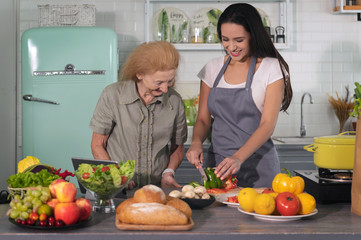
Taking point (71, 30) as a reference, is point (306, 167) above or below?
below

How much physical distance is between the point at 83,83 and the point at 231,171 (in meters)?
2.59

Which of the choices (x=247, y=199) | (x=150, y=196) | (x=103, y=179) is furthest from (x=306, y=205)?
(x=103, y=179)

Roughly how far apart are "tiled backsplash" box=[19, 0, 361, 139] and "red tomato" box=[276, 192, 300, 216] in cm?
350

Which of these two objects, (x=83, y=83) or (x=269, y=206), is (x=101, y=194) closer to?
(x=269, y=206)

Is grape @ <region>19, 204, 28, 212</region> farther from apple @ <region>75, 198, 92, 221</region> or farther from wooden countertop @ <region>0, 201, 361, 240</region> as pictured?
apple @ <region>75, 198, 92, 221</region>

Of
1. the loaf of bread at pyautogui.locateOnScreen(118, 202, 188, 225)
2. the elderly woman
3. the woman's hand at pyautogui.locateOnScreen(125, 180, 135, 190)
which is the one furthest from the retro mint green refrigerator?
the loaf of bread at pyautogui.locateOnScreen(118, 202, 188, 225)

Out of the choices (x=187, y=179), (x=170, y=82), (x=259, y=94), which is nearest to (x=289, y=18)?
(x=187, y=179)

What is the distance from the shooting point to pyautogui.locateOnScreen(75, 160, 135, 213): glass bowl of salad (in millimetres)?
2025

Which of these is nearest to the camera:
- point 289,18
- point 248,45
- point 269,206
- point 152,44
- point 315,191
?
point 269,206

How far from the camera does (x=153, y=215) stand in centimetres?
182

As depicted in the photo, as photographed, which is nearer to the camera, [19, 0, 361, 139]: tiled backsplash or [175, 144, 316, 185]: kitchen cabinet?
[175, 144, 316, 185]: kitchen cabinet

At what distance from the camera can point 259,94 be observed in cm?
297

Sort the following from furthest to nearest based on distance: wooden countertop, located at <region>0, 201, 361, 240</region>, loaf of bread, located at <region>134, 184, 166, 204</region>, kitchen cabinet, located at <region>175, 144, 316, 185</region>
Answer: kitchen cabinet, located at <region>175, 144, 316, 185</region>, loaf of bread, located at <region>134, 184, 166, 204</region>, wooden countertop, located at <region>0, 201, 361, 240</region>

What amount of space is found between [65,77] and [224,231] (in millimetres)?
3240
